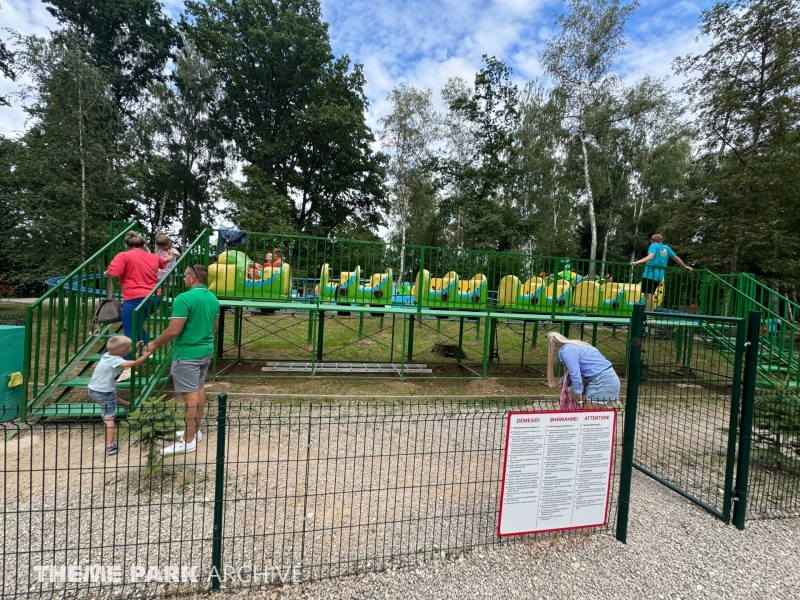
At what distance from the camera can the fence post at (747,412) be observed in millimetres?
3117

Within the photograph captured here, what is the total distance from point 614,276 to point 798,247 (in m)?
12.4

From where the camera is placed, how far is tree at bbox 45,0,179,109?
27781mm

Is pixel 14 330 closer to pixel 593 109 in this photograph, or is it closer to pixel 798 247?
pixel 798 247

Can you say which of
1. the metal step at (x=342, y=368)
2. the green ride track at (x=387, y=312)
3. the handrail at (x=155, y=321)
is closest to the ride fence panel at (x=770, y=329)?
the green ride track at (x=387, y=312)

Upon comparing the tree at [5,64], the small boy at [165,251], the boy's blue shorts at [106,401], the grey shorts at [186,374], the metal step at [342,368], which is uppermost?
the tree at [5,64]

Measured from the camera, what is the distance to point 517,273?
27.2 feet

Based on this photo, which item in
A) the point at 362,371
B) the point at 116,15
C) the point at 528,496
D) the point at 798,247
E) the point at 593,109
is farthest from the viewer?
the point at 116,15

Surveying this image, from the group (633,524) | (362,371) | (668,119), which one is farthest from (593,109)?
(633,524)

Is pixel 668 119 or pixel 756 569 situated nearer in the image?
pixel 756 569

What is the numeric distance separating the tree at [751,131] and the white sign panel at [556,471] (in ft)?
52.3

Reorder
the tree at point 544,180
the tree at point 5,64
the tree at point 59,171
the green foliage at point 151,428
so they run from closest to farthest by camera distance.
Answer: the green foliage at point 151,428 < the tree at point 59,171 < the tree at point 5,64 < the tree at point 544,180

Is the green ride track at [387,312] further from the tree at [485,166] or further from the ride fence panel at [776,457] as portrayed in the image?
the tree at [485,166]

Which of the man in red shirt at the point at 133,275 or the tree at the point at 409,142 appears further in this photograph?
the tree at the point at 409,142

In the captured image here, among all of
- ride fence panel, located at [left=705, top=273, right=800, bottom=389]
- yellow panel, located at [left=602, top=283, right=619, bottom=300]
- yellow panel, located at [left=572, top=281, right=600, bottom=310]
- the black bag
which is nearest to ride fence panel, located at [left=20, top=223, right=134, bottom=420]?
the black bag
